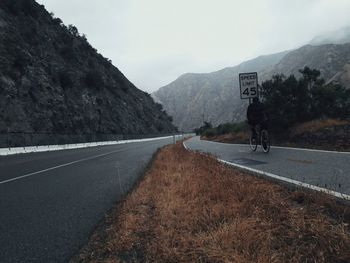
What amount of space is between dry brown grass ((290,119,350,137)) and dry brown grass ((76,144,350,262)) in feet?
44.9

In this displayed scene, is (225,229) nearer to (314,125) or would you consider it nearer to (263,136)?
(263,136)

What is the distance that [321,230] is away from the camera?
3910 millimetres

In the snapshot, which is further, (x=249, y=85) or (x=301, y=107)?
(x=301, y=107)

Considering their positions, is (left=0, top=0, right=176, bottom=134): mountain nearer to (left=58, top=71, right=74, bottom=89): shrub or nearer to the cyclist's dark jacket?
(left=58, top=71, right=74, bottom=89): shrub

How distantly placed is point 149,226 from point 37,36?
49451 mm

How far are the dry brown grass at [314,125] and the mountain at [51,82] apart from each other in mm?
23731

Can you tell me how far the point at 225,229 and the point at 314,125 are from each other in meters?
17.3

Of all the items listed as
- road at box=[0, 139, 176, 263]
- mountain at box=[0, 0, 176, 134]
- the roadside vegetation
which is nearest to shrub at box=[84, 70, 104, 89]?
mountain at box=[0, 0, 176, 134]

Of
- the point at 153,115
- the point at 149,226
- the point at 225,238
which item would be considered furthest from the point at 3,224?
the point at 153,115

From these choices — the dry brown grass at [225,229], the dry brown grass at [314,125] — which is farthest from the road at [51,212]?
the dry brown grass at [314,125]

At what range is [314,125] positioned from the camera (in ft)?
64.7

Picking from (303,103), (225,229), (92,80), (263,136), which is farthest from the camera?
(92,80)

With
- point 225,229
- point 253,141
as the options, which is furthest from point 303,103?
point 225,229

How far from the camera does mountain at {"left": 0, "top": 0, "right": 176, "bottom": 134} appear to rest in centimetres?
3636
